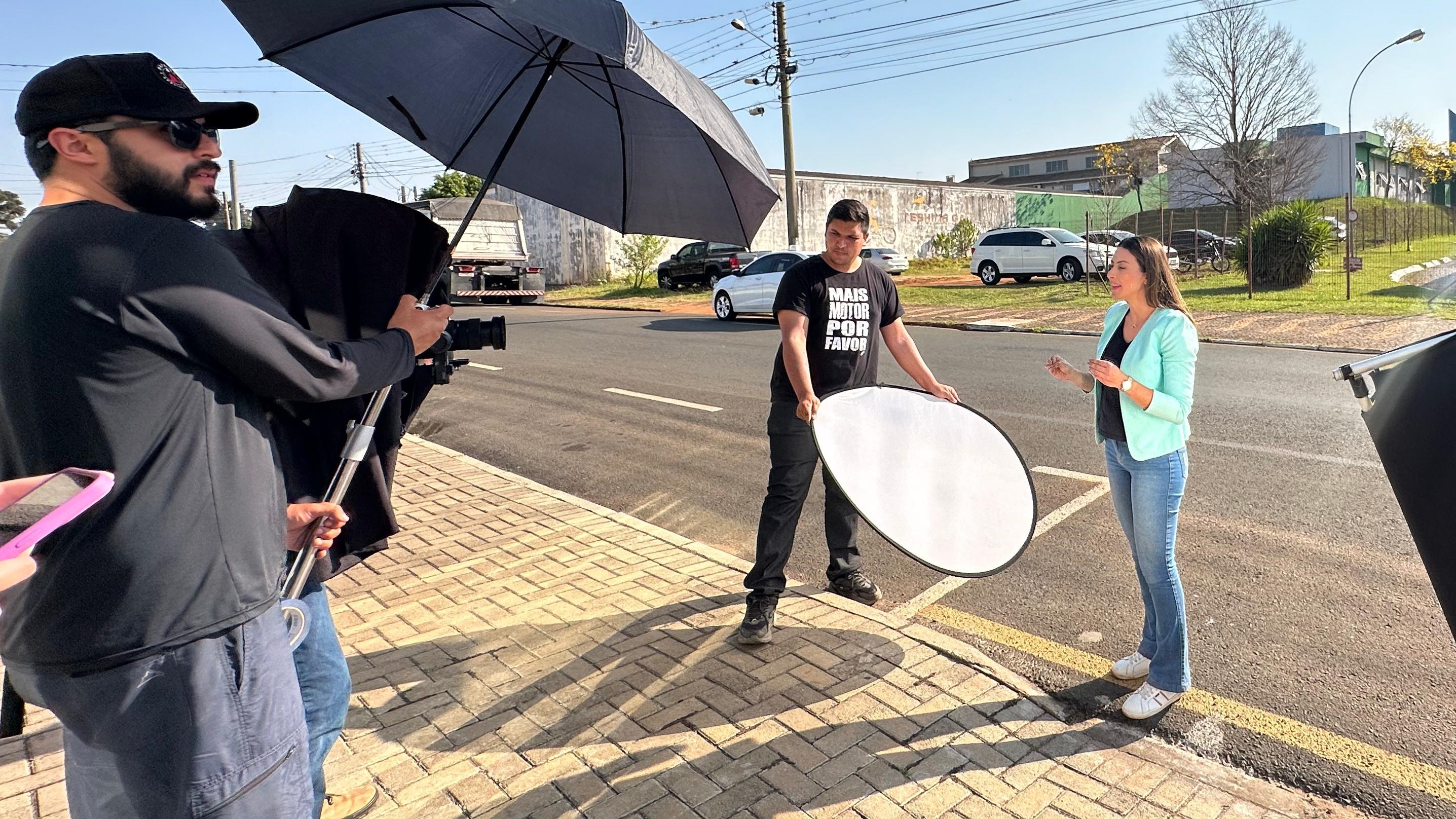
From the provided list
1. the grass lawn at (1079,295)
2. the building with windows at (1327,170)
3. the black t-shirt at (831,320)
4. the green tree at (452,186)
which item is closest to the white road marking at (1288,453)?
the building with windows at (1327,170)

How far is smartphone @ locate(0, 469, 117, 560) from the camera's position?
1346 millimetres

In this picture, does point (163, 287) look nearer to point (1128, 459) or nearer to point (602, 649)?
point (602, 649)

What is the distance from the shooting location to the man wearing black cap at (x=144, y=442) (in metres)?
1.52

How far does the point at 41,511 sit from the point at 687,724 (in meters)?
2.35

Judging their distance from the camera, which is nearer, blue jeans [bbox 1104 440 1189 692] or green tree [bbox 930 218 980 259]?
blue jeans [bbox 1104 440 1189 692]

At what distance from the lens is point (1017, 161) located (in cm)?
7938

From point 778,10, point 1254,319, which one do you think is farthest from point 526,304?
point 1254,319

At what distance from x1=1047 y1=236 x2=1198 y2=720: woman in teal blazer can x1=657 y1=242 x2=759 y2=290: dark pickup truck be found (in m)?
22.5

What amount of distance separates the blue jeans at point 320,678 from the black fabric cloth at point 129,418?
0.71m

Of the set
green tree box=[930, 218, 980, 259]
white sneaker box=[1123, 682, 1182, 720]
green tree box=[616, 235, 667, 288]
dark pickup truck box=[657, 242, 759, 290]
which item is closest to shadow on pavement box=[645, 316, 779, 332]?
dark pickup truck box=[657, 242, 759, 290]

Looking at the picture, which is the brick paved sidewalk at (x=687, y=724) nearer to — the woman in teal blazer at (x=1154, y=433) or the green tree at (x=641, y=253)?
the woman in teal blazer at (x=1154, y=433)

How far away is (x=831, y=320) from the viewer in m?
4.21

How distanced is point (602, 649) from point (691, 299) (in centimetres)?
2227

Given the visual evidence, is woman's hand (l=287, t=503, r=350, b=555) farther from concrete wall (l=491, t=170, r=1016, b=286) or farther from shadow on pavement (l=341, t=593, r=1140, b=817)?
concrete wall (l=491, t=170, r=1016, b=286)
